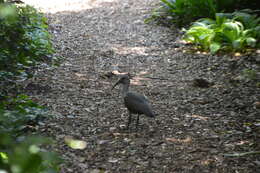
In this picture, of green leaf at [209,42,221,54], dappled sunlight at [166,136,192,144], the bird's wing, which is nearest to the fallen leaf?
the bird's wing

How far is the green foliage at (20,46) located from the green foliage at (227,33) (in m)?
3.79

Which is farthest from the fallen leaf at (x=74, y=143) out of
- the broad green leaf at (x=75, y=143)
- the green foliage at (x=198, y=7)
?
the green foliage at (x=198, y=7)

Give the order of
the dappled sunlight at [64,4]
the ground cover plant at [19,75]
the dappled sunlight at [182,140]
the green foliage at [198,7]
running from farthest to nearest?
the dappled sunlight at [64,4] < the green foliage at [198,7] < the dappled sunlight at [182,140] < the ground cover plant at [19,75]

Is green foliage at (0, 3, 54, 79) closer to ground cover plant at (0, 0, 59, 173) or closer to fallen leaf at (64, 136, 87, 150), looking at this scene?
ground cover plant at (0, 0, 59, 173)

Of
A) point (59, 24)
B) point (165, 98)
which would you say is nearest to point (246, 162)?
point (165, 98)

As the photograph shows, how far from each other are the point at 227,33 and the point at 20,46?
15.8 feet

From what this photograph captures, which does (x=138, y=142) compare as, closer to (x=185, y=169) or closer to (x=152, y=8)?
(x=185, y=169)

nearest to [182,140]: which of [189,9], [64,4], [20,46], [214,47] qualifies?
[20,46]

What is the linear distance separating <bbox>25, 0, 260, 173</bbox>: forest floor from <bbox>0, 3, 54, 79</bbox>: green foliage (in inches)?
15.0

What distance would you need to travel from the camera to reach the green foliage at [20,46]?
6151 mm

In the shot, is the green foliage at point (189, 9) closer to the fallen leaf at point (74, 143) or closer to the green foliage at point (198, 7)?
the green foliage at point (198, 7)

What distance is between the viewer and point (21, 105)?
483cm

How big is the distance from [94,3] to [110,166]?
12.0 m

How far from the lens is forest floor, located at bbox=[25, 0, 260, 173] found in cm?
425
